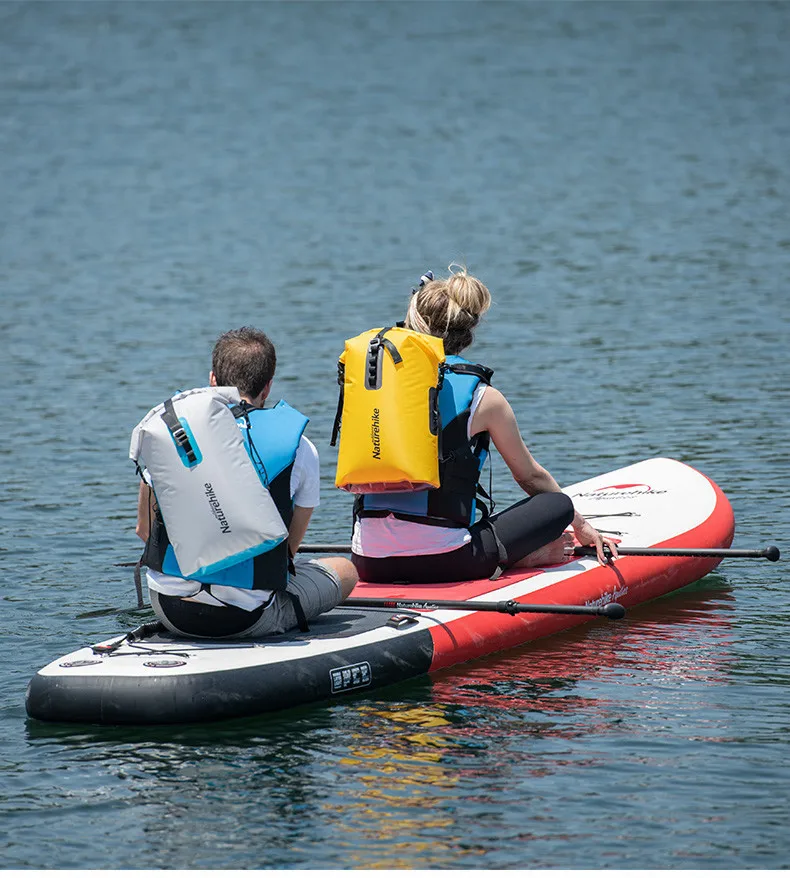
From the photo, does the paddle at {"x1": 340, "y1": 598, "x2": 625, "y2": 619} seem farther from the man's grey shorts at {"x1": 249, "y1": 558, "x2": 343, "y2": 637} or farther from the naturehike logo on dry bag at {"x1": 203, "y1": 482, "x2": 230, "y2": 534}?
the naturehike logo on dry bag at {"x1": 203, "y1": 482, "x2": 230, "y2": 534}

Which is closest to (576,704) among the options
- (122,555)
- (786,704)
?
(786,704)

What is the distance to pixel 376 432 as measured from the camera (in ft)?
24.1

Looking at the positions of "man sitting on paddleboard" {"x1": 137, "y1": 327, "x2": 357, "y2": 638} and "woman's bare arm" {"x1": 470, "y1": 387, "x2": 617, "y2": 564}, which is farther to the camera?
"woman's bare arm" {"x1": 470, "y1": 387, "x2": 617, "y2": 564}

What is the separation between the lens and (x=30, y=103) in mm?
34500

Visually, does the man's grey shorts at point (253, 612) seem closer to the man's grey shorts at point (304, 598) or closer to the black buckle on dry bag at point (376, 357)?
the man's grey shorts at point (304, 598)

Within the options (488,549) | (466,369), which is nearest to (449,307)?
(466,369)

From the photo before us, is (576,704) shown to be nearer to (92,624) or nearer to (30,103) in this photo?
(92,624)

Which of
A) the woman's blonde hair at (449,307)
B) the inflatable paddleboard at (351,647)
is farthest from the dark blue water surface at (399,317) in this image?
the woman's blonde hair at (449,307)

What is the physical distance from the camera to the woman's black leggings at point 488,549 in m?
7.70

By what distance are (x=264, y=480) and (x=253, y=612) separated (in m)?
0.54

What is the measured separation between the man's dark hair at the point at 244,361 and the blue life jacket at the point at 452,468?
42.1 inches

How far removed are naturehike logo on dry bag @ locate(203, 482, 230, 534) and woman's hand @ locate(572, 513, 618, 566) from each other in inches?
87.9

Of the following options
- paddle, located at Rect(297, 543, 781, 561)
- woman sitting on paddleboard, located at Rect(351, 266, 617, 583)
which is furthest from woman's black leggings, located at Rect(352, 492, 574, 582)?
paddle, located at Rect(297, 543, 781, 561)

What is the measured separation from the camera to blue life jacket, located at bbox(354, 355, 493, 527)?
746cm
